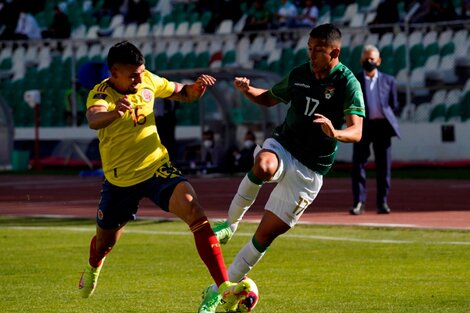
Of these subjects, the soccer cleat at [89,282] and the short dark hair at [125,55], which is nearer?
the short dark hair at [125,55]

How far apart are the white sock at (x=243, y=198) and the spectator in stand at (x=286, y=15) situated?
892 inches

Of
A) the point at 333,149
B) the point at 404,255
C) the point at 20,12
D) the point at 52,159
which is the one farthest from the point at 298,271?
the point at 20,12

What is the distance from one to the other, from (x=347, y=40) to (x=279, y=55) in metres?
1.94

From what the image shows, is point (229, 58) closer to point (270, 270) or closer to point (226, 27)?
point (226, 27)

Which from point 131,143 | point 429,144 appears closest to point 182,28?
point 429,144

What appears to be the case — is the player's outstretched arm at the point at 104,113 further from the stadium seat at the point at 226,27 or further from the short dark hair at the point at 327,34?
the stadium seat at the point at 226,27

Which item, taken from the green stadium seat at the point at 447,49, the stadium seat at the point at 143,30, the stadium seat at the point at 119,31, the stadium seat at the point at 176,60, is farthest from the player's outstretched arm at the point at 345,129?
the stadium seat at the point at 119,31

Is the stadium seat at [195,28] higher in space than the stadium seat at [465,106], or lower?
higher

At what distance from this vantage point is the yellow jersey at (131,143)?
9.95m

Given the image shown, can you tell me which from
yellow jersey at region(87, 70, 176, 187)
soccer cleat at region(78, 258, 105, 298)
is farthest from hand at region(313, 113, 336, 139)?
soccer cleat at region(78, 258, 105, 298)

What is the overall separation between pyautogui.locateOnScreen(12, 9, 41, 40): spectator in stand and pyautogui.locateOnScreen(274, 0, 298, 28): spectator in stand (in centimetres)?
894

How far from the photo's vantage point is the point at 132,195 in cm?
1003

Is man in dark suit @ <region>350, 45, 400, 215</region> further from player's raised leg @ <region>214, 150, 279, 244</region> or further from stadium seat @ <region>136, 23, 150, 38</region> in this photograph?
stadium seat @ <region>136, 23, 150, 38</region>

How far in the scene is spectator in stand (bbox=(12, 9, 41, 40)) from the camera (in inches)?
1550
